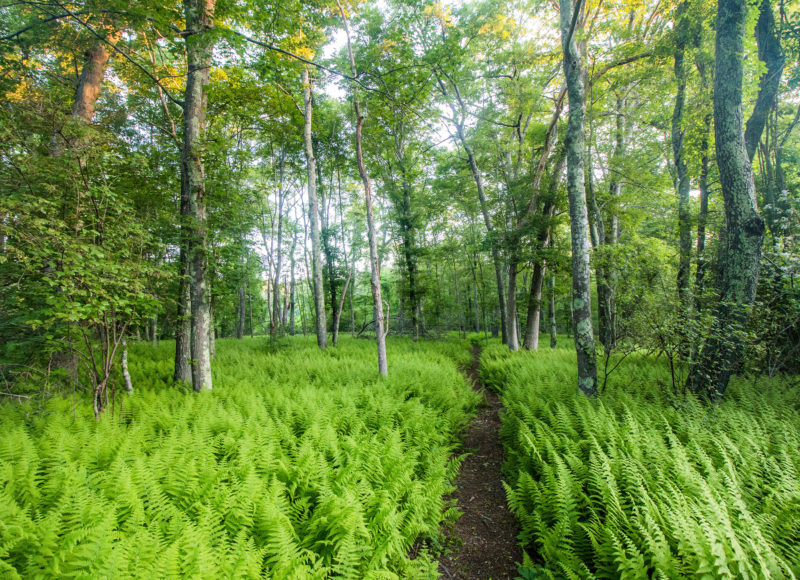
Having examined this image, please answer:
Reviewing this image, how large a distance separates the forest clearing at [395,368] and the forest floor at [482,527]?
0.04 metres

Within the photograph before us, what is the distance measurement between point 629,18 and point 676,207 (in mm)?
8426

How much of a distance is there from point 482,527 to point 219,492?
3.20 m

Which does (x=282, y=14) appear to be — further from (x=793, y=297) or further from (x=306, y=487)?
(x=793, y=297)

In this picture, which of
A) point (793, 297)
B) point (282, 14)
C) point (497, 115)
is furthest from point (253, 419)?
point (497, 115)

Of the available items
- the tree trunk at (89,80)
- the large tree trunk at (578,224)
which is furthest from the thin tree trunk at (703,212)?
the tree trunk at (89,80)

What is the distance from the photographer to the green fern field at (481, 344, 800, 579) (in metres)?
2.25

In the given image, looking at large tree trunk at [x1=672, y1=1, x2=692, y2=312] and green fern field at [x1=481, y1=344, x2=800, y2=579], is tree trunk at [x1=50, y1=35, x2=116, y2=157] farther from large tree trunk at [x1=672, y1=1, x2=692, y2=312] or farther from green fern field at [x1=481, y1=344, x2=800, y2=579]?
large tree trunk at [x1=672, y1=1, x2=692, y2=312]

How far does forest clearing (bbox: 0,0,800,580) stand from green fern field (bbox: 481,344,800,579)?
0.04 metres

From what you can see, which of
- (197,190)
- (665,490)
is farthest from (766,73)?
(197,190)

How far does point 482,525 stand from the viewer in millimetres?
3896

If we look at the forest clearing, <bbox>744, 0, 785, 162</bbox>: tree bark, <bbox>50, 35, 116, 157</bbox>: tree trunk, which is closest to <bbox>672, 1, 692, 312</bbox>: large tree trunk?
the forest clearing

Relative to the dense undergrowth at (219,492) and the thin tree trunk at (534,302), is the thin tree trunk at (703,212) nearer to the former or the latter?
the thin tree trunk at (534,302)

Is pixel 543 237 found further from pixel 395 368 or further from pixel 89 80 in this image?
pixel 89 80

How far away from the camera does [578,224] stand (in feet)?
19.8
